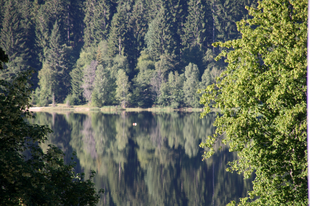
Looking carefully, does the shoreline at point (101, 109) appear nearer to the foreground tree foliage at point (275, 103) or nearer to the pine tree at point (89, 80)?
the pine tree at point (89, 80)

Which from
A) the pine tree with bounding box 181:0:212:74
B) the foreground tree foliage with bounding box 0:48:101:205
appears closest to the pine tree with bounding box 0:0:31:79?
the pine tree with bounding box 181:0:212:74

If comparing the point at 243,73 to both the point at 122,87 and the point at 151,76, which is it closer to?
the point at 122,87

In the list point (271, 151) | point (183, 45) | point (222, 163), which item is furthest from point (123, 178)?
point (183, 45)

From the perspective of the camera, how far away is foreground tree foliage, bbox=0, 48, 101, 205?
27.9ft

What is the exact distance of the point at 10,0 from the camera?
4638 inches

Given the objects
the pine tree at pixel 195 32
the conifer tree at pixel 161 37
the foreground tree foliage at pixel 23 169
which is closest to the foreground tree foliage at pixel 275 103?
the foreground tree foliage at pixel 23 169

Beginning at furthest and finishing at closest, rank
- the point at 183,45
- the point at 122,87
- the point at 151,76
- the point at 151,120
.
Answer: the point at 183,45
the point at 151,76
the point at 122,87
the point at 151,120

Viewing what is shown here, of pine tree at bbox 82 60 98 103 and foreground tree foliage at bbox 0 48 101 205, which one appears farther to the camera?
pine tree at bbox 82 60 98 103

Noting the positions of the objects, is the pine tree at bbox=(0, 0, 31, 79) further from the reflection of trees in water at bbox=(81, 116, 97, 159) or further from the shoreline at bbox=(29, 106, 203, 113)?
the reflection of trees in water at bbox=(81, 116, 97, 159)

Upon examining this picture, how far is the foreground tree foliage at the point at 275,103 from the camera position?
11.1 meters

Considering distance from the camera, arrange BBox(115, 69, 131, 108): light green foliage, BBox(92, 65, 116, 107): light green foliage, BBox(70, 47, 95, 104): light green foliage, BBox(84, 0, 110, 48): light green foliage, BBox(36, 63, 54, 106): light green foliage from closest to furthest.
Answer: BBox(115, 69, 131, 108): light green foliage → BBox(92, 65, 116, 107): light green foliage → BBox(36, 63, 54, 106): light green foliage → BBox(70, 47, 95, 104): light green foliage → BBox(84, 0, 110, 48): light green foliage

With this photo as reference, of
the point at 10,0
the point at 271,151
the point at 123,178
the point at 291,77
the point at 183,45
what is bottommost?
the point at 123,178

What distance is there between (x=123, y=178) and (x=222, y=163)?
9978 millimetres

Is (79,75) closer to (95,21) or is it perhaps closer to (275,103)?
(95,21)
